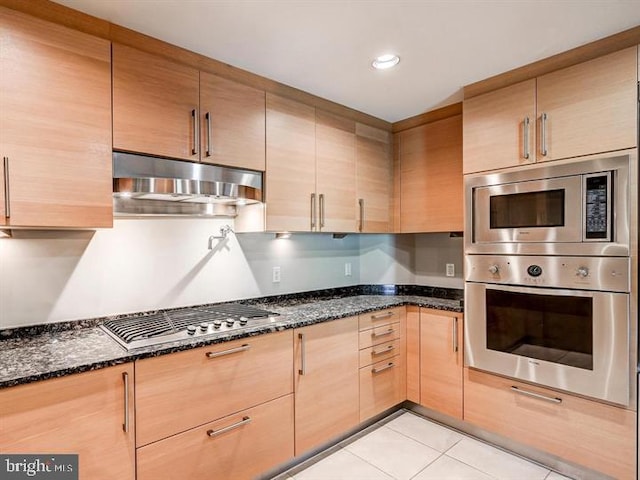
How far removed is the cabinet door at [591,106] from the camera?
1755 millimetres

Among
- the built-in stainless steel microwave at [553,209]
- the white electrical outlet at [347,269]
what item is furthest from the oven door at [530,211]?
the white electrical outlet at [347,269]

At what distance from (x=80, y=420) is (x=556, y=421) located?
2.33m

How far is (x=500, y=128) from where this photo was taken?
86.6 inches

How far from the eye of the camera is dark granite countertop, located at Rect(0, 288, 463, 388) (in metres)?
1.30

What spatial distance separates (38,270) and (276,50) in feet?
5.29

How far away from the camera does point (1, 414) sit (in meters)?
1.19

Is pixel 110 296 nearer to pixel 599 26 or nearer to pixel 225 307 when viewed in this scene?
pixel 225 307

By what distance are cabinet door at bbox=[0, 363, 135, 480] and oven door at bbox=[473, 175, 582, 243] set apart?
208cm

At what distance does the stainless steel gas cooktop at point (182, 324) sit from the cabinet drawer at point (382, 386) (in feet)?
2.66

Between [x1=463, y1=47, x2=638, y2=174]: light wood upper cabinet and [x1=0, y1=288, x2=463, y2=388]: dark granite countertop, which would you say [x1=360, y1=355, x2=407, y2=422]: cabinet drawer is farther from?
[x1=463, y1=47, x2=638, y2=174]: light wood upper cabinet

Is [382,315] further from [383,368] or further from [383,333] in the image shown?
[383,368]

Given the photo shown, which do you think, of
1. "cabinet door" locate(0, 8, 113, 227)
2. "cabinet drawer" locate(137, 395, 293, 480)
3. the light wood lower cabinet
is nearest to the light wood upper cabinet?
the light wood lower cabinet

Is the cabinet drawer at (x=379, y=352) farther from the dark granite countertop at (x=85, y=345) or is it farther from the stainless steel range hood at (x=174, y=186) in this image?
the stainless steel range hood at (x=174, y=186)

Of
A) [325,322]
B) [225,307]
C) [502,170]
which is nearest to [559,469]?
[325,322]
